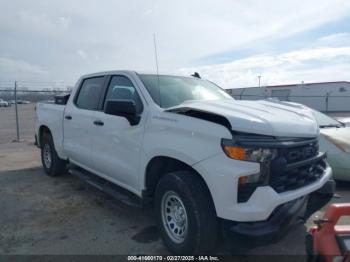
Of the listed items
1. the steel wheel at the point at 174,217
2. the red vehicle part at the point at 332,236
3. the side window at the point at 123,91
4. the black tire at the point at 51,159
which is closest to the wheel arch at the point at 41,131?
the black tire at the point at 51,159

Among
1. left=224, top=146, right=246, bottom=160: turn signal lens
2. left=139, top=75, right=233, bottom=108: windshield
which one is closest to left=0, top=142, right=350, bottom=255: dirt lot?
left=224, top=146, right=246, bottom=160: turn signal lens

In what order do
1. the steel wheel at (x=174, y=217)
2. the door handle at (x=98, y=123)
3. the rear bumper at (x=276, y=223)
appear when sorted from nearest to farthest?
1. the rear bumper at (x=276, y=223)
2. the steel wheel at (x=174, y=217)
3. the door handle at (x=98, y=123)

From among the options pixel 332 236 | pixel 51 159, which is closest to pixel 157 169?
pixel 332 236

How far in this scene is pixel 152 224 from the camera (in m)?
4.39

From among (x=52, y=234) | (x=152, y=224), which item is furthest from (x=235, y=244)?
(x=52, y=234)

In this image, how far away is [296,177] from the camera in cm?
315

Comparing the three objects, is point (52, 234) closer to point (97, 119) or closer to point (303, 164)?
point (97, 119)

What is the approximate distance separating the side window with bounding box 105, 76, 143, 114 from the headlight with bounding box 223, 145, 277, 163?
1.41 meters

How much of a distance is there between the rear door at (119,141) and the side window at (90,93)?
0.88ft

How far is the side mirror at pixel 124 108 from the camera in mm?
3701

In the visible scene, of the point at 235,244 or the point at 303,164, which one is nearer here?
the point at 235,244

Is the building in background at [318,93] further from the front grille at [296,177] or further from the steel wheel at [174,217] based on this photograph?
the steel wheel at [174,217]

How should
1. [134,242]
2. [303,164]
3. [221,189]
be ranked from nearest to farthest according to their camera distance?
[221,189]
[303,164]
[134,242]

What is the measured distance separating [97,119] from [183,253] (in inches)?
87.5
